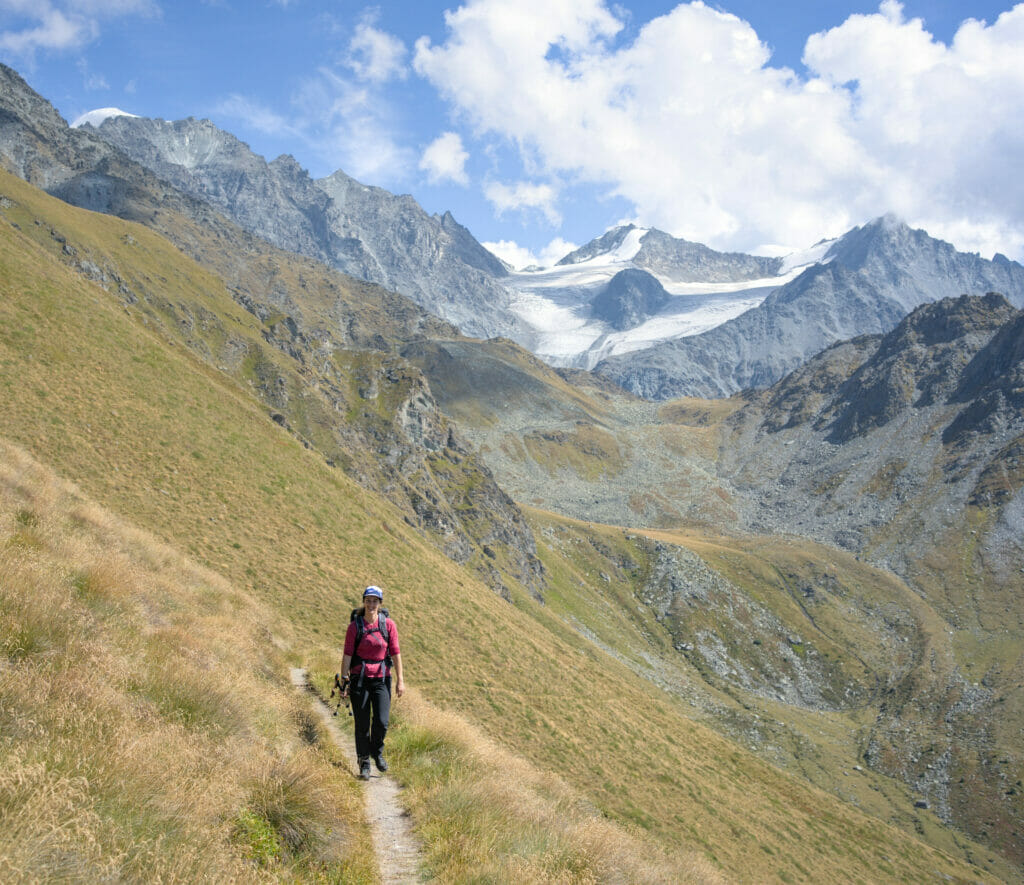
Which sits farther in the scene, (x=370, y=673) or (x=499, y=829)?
(x=370, y=673)

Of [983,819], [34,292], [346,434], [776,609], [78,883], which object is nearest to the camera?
[78,883]

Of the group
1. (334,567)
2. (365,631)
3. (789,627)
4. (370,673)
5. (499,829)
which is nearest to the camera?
(499,829)

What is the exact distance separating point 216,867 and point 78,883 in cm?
113

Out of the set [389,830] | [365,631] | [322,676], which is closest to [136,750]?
[389,830]

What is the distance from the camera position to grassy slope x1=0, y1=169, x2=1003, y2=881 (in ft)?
85.5

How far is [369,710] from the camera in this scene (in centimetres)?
1084

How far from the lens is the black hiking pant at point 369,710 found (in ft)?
34.6

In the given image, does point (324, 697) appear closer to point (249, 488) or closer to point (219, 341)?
point (249, 488)

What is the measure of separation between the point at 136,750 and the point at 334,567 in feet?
87.2

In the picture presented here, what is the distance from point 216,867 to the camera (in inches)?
188

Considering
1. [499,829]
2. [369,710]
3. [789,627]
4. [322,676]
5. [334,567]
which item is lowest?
[334,567]

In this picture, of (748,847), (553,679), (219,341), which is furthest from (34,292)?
(219,341)

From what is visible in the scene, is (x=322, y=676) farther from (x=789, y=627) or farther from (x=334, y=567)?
(x=789, y=627)

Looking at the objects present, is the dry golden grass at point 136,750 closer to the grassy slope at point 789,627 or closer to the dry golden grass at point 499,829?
the dry golden grass at point 499,829
